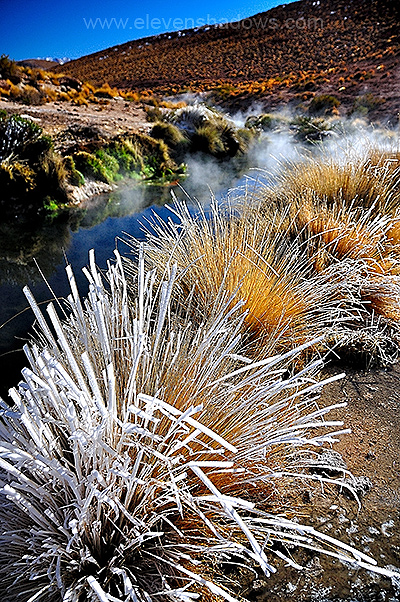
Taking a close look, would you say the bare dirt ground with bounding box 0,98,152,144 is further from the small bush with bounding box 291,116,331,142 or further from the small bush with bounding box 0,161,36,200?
the small bush with bounding box 291,116,331,142

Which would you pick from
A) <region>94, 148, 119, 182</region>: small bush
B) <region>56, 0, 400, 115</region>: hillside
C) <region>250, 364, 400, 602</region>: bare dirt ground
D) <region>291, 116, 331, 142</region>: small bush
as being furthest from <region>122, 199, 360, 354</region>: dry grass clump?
<region>56, 0, 400, 115</region>: hillside

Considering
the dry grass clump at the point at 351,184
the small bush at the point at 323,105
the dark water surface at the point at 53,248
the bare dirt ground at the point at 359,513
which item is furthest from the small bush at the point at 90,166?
the small bush at the point at 323,105

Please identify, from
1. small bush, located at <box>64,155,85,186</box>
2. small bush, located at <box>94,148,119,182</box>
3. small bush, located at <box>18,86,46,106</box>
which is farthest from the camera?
small bush, located at <box>18,86,46,106</box>

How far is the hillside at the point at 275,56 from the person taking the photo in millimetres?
18672

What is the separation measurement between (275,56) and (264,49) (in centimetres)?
149

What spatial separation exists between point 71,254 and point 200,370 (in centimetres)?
307

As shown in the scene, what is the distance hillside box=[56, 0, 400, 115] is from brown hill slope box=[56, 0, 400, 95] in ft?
0.20

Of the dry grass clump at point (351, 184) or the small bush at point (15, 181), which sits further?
the small bush at point (15, 181)

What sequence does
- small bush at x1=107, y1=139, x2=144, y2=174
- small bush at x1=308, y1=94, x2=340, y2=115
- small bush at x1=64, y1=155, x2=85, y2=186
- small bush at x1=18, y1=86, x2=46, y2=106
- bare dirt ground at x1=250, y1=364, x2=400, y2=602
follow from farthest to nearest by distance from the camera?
small bush at x1=308, y1=94, x2=340, y2=115, small bush at x1=18, y1=86, x2=46, y2=106, small bush at x1=107, y1=139, x2=144, y2=174, small bush at x1=64, y1=155, x2=85, y2=186, bare dirt ground at x1=250, y1=364, x2=400, y2=602

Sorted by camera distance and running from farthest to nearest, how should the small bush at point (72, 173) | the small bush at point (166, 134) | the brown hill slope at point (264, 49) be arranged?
the brown hill slope at point (264, 49) < the small bush at point (166, 134) < the small bush at point (72, 173)

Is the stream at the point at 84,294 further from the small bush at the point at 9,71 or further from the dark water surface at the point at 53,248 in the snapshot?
the small bush at the point at 9,71

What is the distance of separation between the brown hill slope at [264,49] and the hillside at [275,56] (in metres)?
0.06

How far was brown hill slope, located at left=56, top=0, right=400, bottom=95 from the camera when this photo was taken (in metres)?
21.4

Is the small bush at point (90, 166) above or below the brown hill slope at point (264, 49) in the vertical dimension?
below
